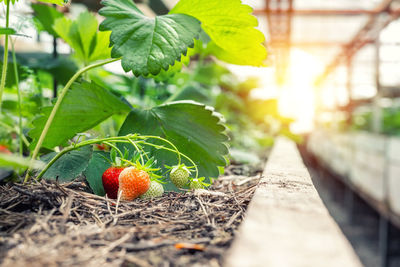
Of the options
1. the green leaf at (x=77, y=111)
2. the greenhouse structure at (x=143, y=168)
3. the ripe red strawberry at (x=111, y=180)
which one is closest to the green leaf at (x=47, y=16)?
the greenhouse structure at (x=143, y=168)

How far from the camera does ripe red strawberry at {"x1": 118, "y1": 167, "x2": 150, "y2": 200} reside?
61 cm

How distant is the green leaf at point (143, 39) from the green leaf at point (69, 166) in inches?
8.4

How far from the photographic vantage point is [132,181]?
2.02ft

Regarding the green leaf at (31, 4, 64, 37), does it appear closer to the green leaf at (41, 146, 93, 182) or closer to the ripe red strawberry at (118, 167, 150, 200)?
the green leaf at (41, 146, 93, 182)

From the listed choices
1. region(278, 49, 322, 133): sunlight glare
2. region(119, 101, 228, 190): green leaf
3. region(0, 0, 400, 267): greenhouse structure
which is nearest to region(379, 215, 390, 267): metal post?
region(278, 49, 322, 133): sunlight glare

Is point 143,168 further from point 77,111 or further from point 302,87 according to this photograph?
point 302,87

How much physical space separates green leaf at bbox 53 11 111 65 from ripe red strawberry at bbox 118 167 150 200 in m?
0.38

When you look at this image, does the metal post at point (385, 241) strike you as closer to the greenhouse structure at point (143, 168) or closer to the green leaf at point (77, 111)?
the greenhouse structure at point (143, 168)

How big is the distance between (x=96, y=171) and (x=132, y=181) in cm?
13

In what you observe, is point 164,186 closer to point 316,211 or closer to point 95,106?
point 95,106

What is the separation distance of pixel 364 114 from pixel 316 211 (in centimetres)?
689

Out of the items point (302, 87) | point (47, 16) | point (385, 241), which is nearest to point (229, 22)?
point (47, 16)

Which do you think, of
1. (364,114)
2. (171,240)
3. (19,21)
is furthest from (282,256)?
(364,114)

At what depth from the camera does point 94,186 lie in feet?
2.29
